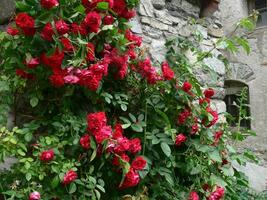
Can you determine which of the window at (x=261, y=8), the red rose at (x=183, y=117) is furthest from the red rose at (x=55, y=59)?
the window at (x=261, y=8)

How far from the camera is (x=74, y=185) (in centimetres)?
174

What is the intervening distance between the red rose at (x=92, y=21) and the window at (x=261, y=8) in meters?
5.45

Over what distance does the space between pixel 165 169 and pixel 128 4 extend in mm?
891

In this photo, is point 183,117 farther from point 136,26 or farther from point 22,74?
point 22,74

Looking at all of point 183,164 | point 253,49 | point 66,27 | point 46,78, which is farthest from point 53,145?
point 253,49

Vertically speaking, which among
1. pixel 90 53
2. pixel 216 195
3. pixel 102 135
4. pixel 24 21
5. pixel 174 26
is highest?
pixel 174 26

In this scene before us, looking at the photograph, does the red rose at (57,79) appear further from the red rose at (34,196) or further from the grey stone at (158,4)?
the grey stone at (158,4)

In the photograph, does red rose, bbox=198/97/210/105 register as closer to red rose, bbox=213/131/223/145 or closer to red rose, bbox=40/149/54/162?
red rose, bbox=213/131/223/145

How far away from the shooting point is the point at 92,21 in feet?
6.09

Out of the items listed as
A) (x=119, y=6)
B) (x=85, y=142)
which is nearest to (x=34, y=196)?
(x=85, y=142)

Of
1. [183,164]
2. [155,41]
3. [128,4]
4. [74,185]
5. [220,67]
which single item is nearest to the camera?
[74,185]

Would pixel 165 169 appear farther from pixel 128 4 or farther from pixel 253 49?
pixel 253 49

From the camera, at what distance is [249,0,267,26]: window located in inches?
266

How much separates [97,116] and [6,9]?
2.82 ft
